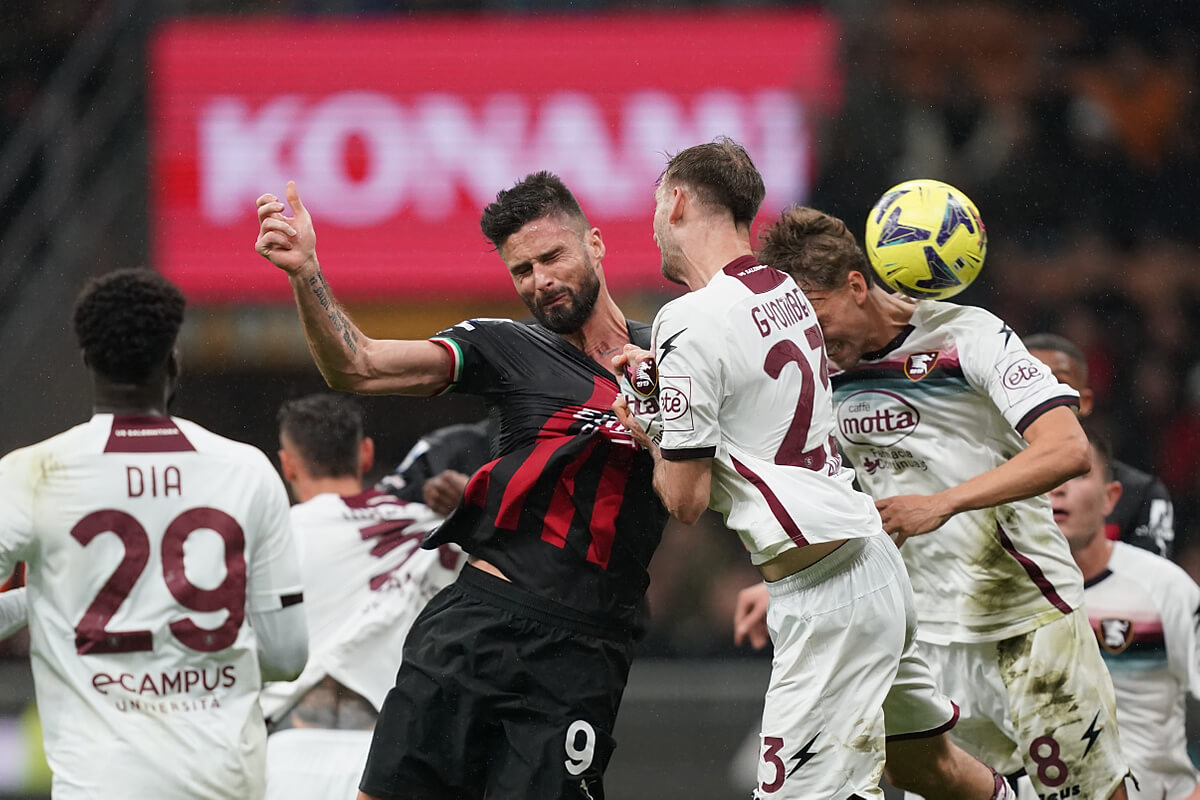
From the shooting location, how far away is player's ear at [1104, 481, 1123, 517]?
586 centimetres

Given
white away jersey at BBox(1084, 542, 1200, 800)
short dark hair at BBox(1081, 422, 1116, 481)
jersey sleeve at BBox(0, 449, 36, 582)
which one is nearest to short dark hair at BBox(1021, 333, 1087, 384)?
short dark hair at BBox(1081, 422, 1116, 481)

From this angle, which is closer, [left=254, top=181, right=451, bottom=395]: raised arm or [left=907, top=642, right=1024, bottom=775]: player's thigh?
[left=254, top=181, right=451, bottom=395]: raised arm

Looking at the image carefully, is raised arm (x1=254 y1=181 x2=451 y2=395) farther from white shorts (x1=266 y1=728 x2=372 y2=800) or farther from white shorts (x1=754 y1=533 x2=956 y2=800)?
white shorts (x1=266 y1=728 x2=372 y2=800)

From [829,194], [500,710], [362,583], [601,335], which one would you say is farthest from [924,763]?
[829,194]

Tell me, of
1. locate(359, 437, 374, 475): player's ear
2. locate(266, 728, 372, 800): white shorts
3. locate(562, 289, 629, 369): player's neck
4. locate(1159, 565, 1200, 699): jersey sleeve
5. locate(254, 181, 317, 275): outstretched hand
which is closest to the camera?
locate(254, 181, 317, 275): outstretched hand

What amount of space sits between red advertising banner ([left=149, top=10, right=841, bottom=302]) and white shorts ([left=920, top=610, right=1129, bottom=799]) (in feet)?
21.3

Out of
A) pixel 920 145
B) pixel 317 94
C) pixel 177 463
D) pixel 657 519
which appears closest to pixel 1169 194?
pixel 920 145

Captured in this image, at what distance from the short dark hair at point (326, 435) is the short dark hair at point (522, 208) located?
69.2 inches

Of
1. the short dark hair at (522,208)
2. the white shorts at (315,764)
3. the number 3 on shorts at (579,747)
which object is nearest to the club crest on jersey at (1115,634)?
the number 3 on shorts at (579,747)

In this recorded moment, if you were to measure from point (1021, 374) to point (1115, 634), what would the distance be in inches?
72.7

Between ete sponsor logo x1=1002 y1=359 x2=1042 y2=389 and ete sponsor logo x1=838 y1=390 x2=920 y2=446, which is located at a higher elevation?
ete sponsor logo x1=1002 y1=359 x2=1042 y2=389

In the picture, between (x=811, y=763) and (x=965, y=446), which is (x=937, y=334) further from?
(x=811, y=763)

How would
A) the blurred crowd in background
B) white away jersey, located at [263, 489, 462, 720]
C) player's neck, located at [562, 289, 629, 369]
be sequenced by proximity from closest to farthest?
player's neck, located at [562, 289, 629, 369] < white away jersey, located at [263, 489, 462, 720] < the blurred crowd in background

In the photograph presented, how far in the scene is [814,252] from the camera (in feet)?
15.2
